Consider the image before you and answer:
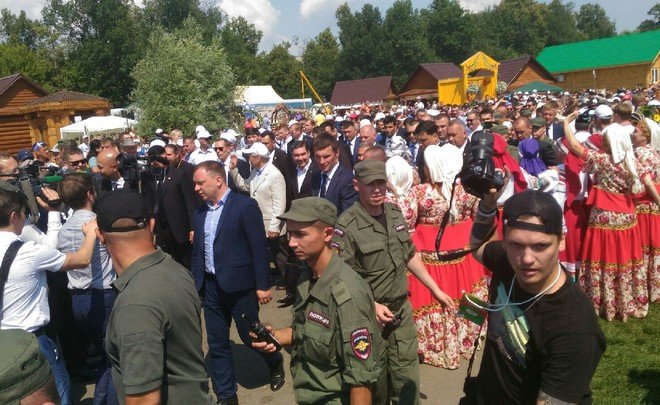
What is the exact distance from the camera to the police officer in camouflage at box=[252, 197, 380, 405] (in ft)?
8.80

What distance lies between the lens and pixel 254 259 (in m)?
4.89

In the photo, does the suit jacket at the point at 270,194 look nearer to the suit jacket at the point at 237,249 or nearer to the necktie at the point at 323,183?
the necktie at the point at 323,183

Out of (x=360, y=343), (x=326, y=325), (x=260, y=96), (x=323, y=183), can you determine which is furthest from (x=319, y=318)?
(x=260, y=96)

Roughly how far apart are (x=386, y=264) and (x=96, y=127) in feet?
76.8

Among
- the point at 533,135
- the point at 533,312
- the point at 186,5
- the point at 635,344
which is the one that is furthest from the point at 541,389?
the point at 186,5

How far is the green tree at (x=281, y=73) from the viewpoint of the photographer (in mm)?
71444

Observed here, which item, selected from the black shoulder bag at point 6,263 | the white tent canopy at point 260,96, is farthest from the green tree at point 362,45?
the black shoulder bag at point 6,263

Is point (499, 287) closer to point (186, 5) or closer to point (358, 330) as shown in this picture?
point (358, 330)

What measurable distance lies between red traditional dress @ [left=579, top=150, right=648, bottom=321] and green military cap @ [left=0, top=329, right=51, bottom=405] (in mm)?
5667

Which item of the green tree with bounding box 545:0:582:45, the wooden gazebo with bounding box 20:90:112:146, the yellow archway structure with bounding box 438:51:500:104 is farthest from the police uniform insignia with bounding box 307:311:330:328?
the green tree with bounding box 545:0:582:45

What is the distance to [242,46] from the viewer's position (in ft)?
246

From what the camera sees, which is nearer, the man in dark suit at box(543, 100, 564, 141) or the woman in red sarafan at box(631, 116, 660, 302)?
the woman in red sarafan at box(631, 116, 660, 302)

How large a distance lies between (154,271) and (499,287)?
5.34 ft

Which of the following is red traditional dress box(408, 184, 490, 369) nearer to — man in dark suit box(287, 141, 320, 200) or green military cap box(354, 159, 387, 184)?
green military cap box(354, 159, 387, 184)
